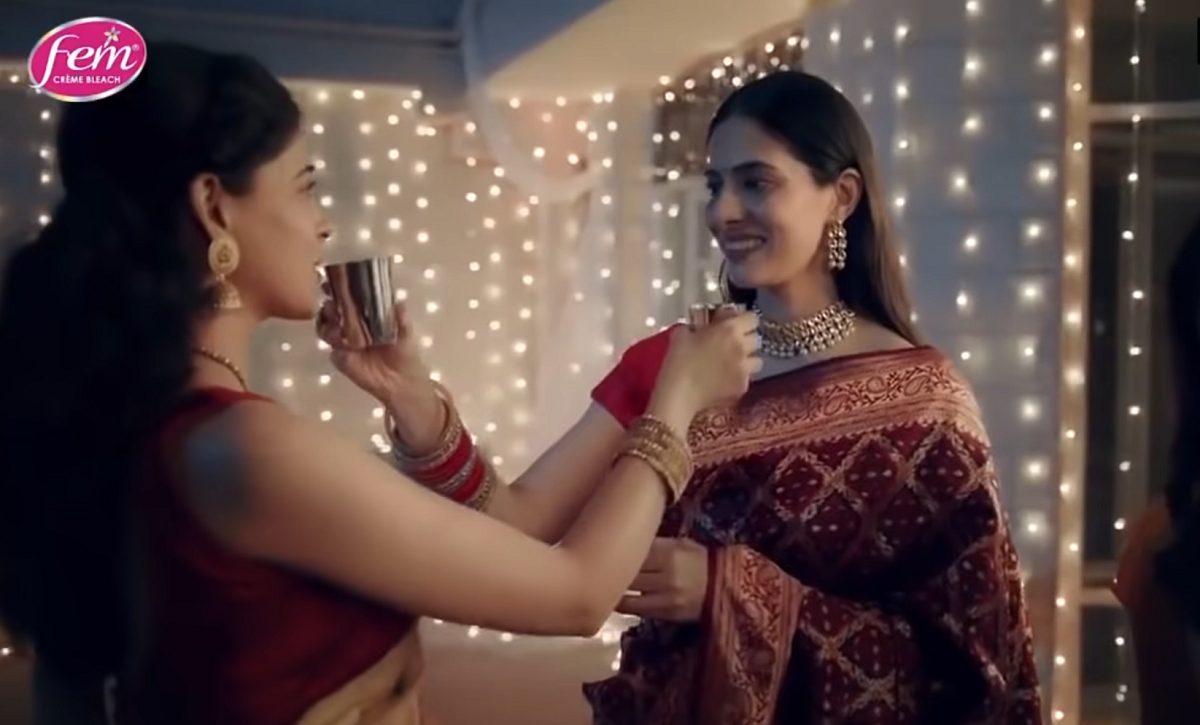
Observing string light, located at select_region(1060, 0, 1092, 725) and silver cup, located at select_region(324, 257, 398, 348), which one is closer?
silver cup, located at select_region(324, 257, 398, 348)

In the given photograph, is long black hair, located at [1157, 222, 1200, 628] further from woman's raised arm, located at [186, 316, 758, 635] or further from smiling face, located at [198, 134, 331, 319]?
smiling face, located at [198, 134, 331, 319]

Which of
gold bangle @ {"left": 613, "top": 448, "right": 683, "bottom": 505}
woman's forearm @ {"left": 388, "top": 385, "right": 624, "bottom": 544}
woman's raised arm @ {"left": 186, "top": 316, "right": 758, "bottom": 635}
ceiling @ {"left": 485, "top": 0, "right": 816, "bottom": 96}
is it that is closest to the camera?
woman's raised arm @ {"left": 186, "top": 316, "right": 758, "bottom": 635}

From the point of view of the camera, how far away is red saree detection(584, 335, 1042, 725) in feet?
2.96

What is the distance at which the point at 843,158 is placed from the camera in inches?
36.2

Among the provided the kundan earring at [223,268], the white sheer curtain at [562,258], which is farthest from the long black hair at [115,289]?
the white sheer curtain at [562,258]

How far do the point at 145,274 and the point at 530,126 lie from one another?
1285 mm

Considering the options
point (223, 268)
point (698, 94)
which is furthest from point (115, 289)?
point (698, 94)

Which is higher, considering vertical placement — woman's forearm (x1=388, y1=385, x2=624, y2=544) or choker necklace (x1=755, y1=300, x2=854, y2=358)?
choker necklace (x1=755, y1=300, x2=854, y2=358)

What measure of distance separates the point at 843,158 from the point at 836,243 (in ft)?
0.20

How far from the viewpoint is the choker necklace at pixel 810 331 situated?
37.4 inches

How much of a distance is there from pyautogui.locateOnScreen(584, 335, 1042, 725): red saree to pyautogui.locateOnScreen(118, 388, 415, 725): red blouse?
11.4 inches

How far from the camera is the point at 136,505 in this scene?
706 millimetres

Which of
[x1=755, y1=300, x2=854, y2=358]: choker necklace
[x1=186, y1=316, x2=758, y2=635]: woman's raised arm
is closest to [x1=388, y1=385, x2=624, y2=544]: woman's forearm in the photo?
[x1=755, y1=300, x2=854, y2=358]: choker necklace

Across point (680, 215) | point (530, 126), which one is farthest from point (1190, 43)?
point (680, 215)
